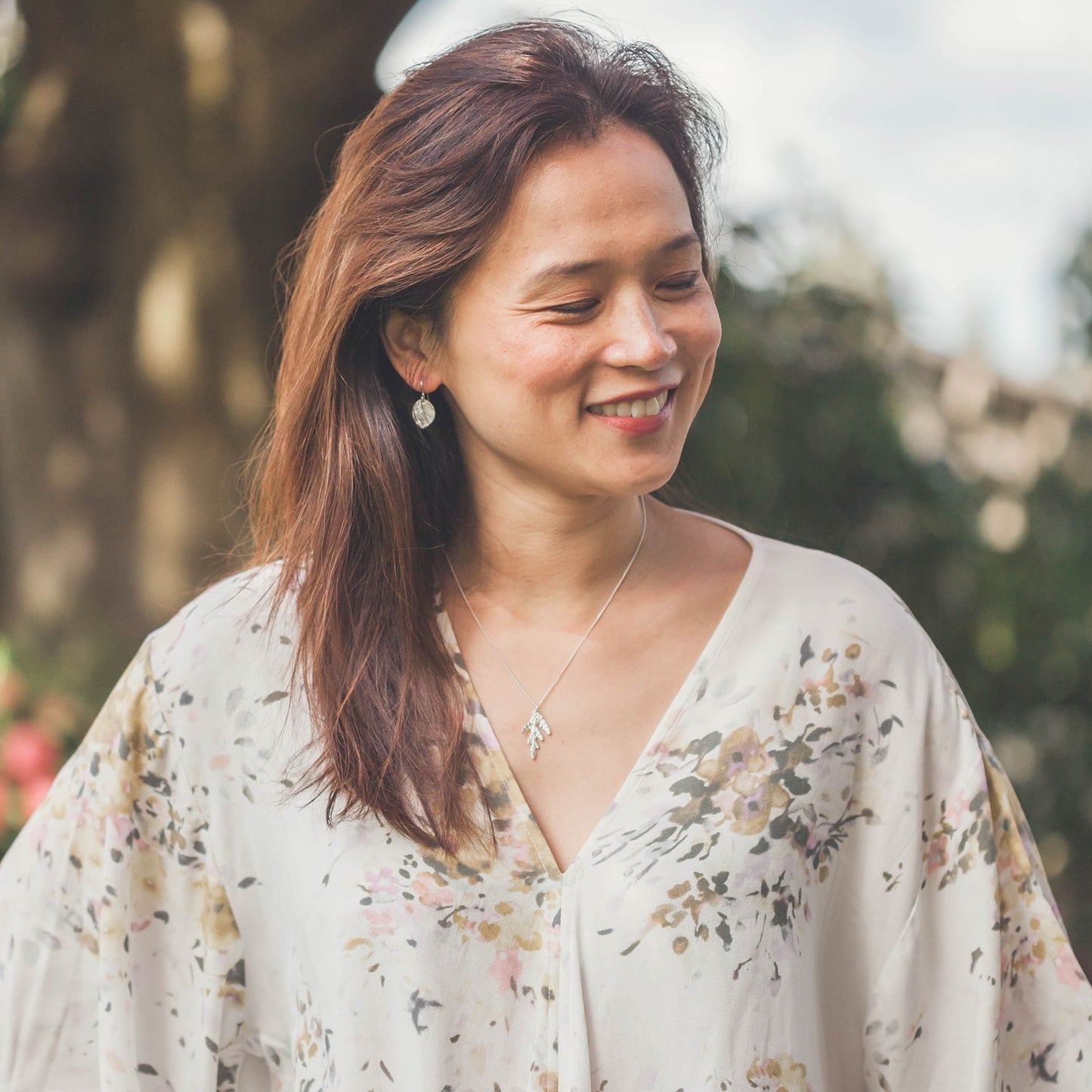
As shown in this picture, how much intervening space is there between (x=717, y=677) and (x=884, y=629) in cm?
21

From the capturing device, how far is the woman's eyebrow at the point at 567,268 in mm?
1539

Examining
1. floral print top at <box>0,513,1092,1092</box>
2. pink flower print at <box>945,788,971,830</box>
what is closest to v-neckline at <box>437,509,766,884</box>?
floral print top at <box>0,513,1092,1092</box>

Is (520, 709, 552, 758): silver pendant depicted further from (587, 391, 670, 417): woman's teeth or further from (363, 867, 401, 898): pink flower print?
(587, 391, 670, 417): woman's teeth

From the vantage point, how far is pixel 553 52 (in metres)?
1.67

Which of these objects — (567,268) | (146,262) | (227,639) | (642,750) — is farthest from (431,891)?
(146,262)

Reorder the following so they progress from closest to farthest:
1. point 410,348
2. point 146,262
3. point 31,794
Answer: point 410,348 → point 31,794 → point 146,262

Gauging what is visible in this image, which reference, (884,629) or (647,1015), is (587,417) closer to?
(884,629)

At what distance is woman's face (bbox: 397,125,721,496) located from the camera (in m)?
1.54

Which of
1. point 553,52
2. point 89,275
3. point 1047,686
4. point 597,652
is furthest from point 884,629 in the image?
point 89,275

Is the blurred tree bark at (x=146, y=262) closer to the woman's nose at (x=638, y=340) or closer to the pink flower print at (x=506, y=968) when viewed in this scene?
the woman's nose at (x=638, y=340)

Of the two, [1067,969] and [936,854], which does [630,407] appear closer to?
[936,854]

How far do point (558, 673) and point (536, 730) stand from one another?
0.28 ft

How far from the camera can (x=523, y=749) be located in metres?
1.70

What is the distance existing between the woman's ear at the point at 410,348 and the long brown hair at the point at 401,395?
19 mm
